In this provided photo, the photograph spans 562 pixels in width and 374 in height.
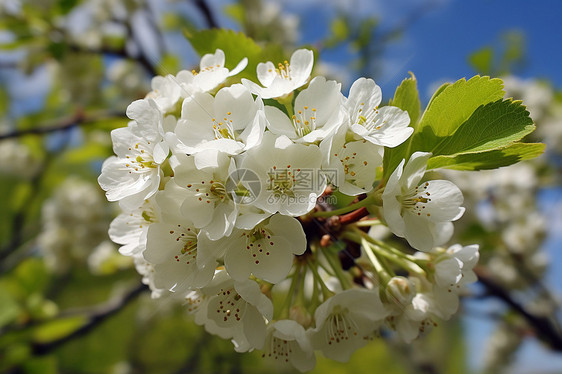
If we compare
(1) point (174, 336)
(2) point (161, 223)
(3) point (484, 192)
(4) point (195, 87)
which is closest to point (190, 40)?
(4) point (195, 87)

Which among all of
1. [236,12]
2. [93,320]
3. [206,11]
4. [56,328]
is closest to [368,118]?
[93,320]

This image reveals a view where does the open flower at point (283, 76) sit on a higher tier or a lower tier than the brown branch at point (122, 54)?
higher

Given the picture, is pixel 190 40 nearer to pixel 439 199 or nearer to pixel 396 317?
pixel 439 199

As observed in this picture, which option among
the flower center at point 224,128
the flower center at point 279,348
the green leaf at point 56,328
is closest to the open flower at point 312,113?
the flower center at point 224,128

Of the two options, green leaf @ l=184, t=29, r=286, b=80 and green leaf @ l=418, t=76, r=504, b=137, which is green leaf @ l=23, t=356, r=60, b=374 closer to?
green leaf @ l=184, t=29, r=286, b=80

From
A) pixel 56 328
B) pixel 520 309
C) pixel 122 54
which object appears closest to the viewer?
pixel 520 309

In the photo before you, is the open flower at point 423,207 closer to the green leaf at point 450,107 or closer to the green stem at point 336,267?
the green leaf at point 450,107

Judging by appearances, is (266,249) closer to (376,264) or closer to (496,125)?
(376,264)
